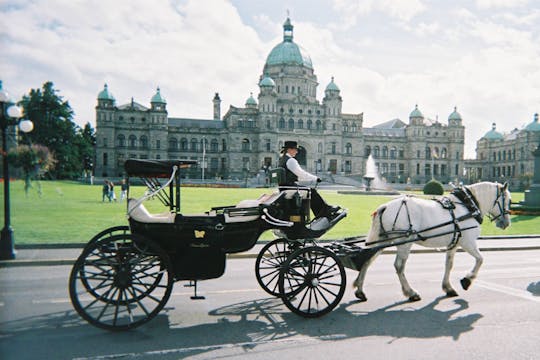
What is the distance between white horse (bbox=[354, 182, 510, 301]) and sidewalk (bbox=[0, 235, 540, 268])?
14.7ft

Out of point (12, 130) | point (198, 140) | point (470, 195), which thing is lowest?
point (470, 195)

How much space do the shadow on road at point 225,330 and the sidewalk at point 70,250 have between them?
4244 millimetres

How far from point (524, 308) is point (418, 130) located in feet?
274

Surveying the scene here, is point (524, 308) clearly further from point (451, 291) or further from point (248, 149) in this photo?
point (248, 149)

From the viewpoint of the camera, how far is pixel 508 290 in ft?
25.3

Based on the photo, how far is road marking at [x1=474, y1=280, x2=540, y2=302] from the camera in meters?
7.22

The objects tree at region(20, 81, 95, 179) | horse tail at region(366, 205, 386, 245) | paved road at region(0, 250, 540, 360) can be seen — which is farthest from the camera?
tree at region(20, 81, 95, 179)

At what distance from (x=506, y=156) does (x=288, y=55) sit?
5739 centimetres

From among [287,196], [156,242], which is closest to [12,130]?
[156,242]

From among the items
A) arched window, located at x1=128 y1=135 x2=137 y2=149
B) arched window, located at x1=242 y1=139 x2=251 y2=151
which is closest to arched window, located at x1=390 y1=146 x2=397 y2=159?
arched window, located at x1=242 y1=139 x2=251 y2=151

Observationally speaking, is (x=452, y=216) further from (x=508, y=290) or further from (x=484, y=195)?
(x=508, y=290)

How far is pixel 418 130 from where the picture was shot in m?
83.9

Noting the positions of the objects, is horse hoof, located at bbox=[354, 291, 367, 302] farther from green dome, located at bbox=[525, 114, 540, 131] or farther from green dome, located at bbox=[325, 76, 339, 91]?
green dome, located at bbox=[525, 114, 540, 131]

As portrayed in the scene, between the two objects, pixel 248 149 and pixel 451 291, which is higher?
pixel 248 149
